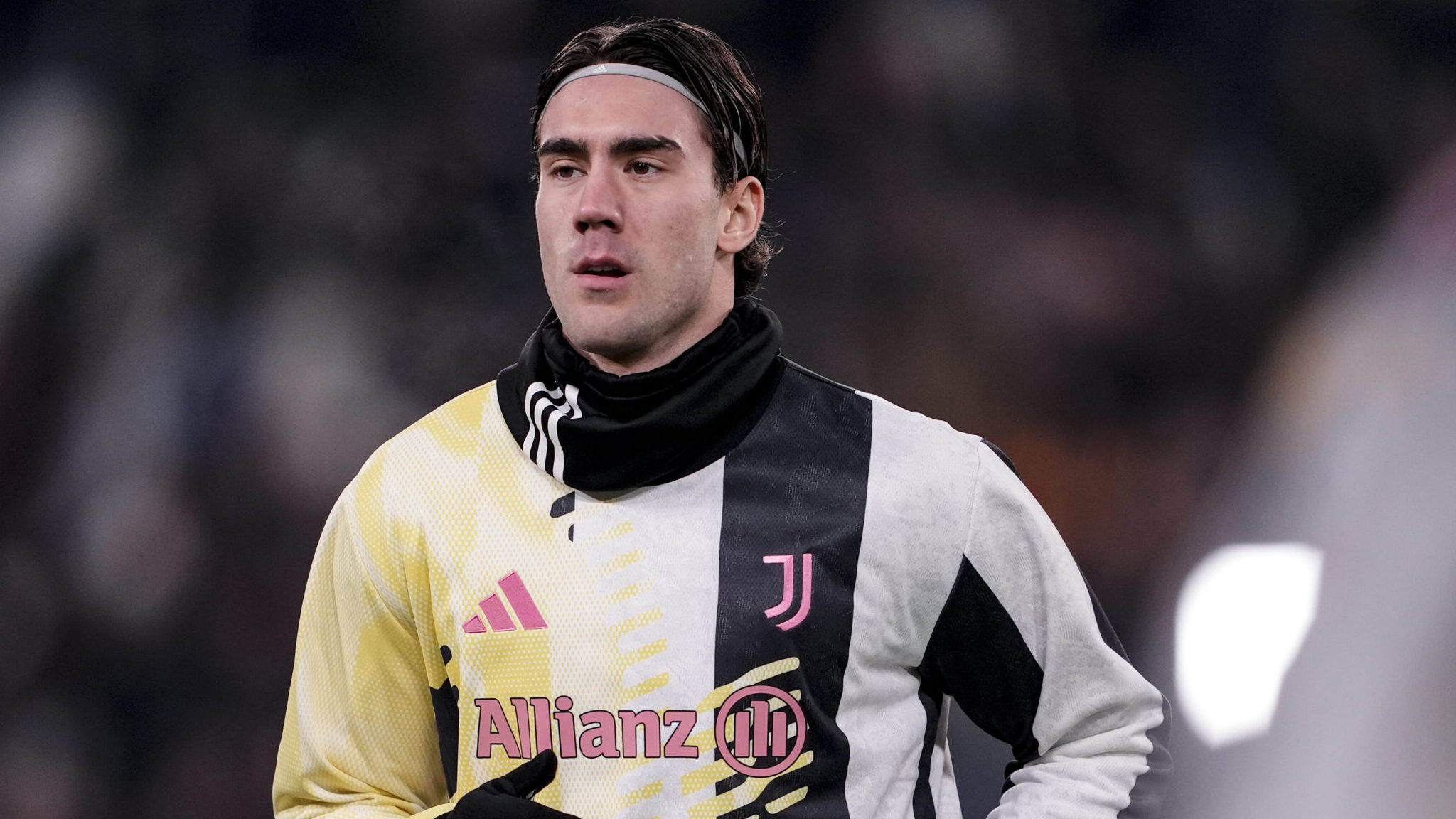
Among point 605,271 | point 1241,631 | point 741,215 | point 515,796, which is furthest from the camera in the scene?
point 1241,631

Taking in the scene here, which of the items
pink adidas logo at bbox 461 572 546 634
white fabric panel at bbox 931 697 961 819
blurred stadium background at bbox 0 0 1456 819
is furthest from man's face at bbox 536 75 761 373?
blurred stadium background at bbox 0 0 1456 819

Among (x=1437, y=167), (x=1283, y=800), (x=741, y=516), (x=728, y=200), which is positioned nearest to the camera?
(x=741, y=516)

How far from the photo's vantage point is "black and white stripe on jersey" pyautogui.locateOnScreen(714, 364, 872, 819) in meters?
1.36

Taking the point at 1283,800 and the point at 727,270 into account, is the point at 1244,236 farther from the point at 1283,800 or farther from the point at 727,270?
the point at 727,270

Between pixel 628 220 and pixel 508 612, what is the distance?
0.43 m

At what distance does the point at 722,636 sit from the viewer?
1.37m

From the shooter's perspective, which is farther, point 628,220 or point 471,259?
point 471,259

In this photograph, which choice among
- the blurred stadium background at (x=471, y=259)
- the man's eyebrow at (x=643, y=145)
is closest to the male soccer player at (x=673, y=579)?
the man's eyebrow at (x=643, y=145)

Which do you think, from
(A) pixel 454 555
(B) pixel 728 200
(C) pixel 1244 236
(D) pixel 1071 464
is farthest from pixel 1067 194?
(A) pixel 454 555

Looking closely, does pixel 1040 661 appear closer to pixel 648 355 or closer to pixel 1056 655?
pixel 1056 655

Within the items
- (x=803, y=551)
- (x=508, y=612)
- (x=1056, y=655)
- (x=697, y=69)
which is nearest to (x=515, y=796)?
(x=508, y=612)

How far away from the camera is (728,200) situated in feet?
5.08

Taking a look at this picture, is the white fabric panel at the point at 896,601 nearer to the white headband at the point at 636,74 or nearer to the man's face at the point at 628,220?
the man's face at the point at 628,220

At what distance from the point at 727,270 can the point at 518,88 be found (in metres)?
1.19
